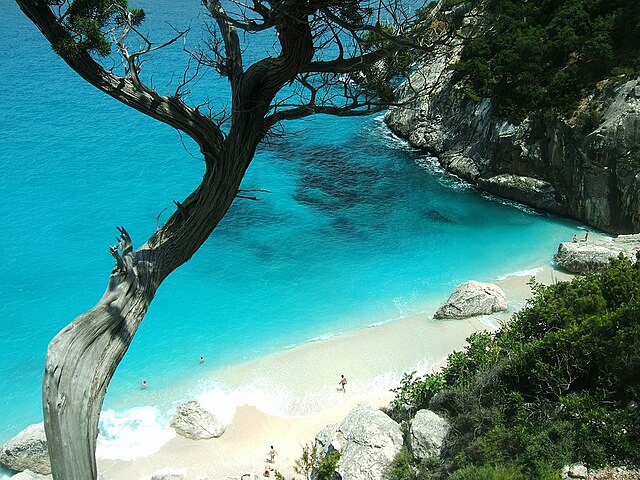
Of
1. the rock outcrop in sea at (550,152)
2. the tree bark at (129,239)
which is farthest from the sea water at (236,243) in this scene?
the tree bark at (129,239)

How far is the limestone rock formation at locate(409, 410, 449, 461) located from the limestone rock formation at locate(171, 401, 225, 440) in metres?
6.79

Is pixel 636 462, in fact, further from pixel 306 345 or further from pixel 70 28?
pixel 306 345

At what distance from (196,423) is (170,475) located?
6.92 ft

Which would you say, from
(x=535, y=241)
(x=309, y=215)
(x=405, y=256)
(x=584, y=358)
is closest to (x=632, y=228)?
(x=535, y=241)

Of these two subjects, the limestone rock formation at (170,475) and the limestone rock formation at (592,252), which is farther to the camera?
the limestone rock formation at (592,252)

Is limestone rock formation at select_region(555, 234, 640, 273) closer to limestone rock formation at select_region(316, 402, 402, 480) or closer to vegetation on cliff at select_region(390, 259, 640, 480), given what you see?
vegetation on cliff at select_region(390, 259, 640, 480)

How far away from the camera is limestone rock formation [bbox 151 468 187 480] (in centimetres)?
1466

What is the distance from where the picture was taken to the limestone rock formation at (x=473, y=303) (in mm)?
20906

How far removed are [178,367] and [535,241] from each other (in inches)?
666

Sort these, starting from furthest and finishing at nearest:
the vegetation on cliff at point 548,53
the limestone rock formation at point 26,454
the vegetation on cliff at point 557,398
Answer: the vegetation on cliff at point 548,53
the limestone rock formation at point 26,454
the vegetation on cliff at point 557,398

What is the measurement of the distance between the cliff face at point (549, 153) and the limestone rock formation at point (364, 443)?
1359 cm

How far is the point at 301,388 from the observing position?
18.4 meters

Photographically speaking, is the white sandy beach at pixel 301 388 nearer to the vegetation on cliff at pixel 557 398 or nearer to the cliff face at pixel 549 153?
the vegetation on cliff at pixel 557 398

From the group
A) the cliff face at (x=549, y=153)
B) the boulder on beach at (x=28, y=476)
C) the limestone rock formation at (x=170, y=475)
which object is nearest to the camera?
the limestone rock formation at (x=170, y=475)
